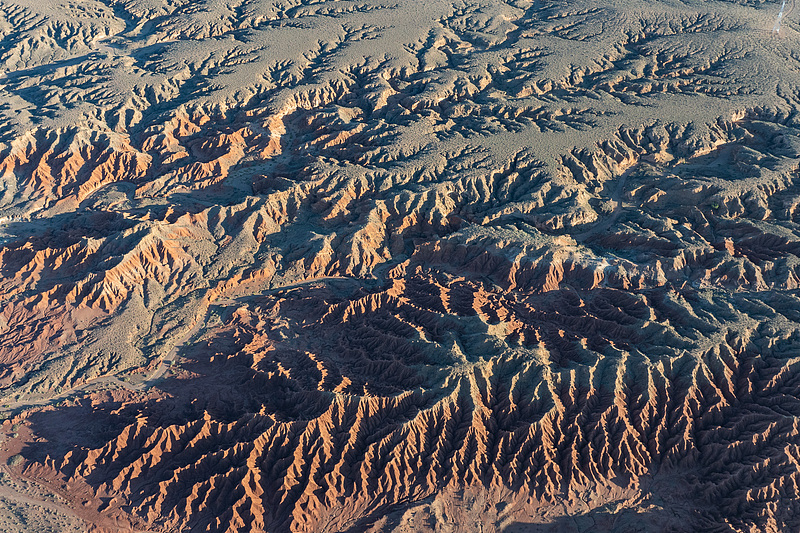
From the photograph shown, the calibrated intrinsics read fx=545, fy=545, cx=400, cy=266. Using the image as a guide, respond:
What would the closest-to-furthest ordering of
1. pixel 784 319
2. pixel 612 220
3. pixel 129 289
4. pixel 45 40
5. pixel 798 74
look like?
1. pixel 784 319
2. pixel 129 289
3. pixel 612 220
4. pixel 798 74
5. pixel 45 40

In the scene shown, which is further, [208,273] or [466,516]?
[208,273]

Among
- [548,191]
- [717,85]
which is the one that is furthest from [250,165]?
[717,85]

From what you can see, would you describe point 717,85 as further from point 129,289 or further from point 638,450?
point 129,289

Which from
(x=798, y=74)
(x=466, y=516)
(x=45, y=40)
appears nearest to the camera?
(x=466, y=516)

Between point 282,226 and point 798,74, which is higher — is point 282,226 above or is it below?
below

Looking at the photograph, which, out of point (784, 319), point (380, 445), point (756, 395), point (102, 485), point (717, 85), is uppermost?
point (717, 85)

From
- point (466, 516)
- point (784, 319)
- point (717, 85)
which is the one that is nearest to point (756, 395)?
point (784, 319)

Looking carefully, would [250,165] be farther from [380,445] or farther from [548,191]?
[380,445]
